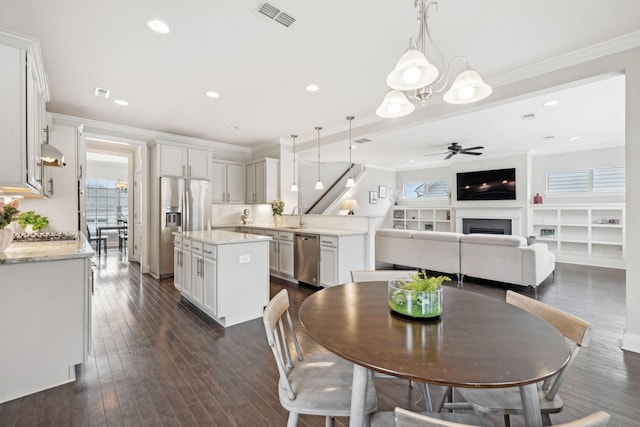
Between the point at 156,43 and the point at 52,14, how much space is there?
2.37 feet

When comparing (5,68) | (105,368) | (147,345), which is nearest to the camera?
(5,68)

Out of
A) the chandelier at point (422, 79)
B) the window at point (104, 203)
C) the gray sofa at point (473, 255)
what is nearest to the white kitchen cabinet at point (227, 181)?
the gray sofa at point (473, 255)

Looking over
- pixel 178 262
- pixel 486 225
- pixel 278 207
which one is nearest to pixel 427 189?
pixel 486 225

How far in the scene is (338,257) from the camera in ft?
13.9

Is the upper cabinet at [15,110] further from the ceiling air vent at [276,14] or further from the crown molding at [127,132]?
the crown molding at [127,132]

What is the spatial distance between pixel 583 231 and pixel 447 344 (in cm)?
787

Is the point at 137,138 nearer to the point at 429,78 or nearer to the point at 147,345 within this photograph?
the point at 147,345

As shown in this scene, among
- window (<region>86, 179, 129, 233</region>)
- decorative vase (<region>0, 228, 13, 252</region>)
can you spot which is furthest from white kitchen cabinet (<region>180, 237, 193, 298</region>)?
window (<region>86, 179, 129, 233</region>)

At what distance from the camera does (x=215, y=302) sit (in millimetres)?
3072

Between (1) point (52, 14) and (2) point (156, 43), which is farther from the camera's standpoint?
(2) point (156, 43)

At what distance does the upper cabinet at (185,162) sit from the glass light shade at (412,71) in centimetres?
483

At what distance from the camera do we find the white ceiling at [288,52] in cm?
225

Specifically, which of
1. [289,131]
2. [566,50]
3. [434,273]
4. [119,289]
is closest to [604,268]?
[434,273]

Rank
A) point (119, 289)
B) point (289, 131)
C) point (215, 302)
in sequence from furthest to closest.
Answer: point (289, 131)
point (119, 289)
point (215, 302)
